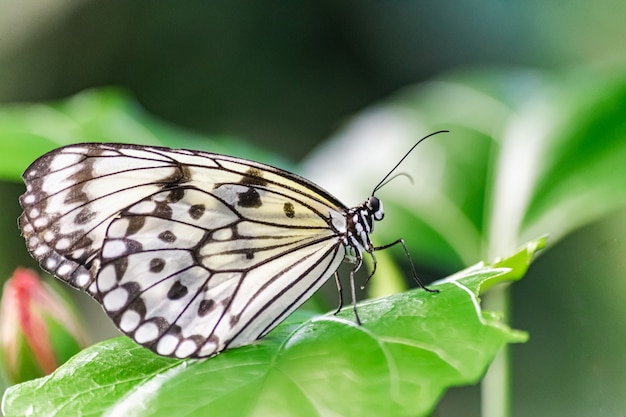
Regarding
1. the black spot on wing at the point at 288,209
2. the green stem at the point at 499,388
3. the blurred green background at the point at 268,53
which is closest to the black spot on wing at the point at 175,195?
the black spot on wing at the point at 288,209

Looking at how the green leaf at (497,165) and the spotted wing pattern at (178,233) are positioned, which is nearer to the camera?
the spotted wing pattern at (178,233)

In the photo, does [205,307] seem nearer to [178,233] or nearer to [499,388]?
[178,233]

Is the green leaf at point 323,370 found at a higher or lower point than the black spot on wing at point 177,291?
lower

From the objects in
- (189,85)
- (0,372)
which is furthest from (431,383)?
(189,85)

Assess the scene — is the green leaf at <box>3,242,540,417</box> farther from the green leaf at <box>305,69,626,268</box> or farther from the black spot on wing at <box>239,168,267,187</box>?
the green leaf at <box>305,69,626,268</box>

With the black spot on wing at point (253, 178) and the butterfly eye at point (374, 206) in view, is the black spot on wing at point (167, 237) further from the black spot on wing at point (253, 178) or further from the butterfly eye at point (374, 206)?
the butterfly eye at point (374, 206)

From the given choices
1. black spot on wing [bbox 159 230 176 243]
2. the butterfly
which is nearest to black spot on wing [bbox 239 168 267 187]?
the butterfly

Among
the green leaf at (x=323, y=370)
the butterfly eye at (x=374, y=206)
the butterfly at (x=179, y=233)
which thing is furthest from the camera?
the butterfly eye at (x=374, y=206)
